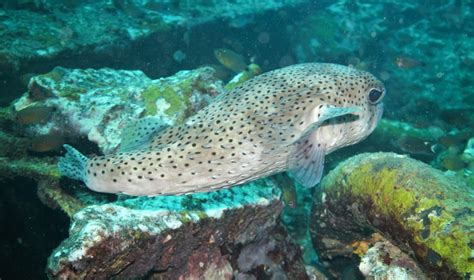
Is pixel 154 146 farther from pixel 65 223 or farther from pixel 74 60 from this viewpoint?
pixel 74 60

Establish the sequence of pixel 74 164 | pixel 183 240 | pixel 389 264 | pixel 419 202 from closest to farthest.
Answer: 1. pixel 74 164
2. pixel 419 202
3. pixel 389 264
4. pixel 183 240

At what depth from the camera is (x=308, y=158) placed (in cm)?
279

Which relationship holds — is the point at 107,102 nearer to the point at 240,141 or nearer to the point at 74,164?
the point at 74,164

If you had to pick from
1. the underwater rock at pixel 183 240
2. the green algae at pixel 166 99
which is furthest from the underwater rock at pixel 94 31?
the underwater rock at pixel 183 240

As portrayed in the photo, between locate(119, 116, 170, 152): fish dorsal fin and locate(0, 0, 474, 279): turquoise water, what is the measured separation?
2.76 feet

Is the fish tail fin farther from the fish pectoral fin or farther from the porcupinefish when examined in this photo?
the fish pectoral fin

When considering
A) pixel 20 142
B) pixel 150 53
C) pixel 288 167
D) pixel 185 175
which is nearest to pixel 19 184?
pixel 20 142

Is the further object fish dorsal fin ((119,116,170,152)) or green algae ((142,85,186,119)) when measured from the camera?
green algae ((142,85,186,119))

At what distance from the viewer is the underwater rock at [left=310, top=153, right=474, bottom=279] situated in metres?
2.55

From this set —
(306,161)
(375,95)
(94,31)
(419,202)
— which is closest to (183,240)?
(306,161)

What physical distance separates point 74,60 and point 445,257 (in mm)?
8433

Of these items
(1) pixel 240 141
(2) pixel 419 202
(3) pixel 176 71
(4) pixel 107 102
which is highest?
(1) pixel 240 141

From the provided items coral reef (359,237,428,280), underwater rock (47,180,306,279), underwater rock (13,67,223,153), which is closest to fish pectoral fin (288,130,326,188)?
coral reef (359,237,428,280)

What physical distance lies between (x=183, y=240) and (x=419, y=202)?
230 cm
